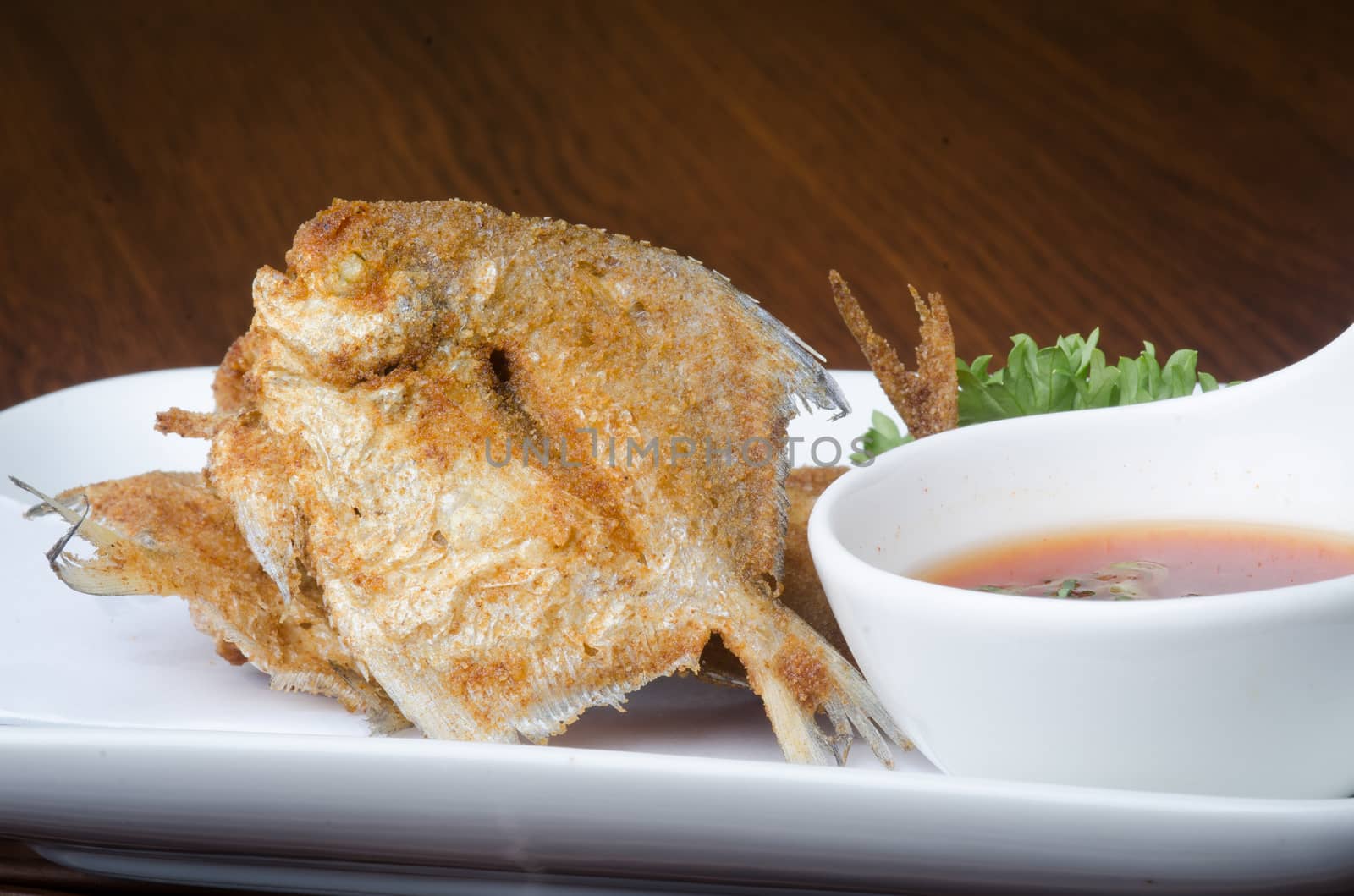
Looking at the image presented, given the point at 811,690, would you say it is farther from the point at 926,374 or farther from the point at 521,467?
the point at 926,374

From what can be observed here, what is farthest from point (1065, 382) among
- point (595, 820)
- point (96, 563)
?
point (96, 563)

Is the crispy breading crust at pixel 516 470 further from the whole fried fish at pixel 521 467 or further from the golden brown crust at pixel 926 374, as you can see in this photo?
the golden brown crust at pixel 926 374

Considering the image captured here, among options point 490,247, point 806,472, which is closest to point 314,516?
point 490,247

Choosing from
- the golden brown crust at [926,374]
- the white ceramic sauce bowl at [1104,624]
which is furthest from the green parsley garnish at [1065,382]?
the white ceramic sauce bowl at [1104,624]

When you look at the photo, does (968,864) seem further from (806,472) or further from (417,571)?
(806,472)

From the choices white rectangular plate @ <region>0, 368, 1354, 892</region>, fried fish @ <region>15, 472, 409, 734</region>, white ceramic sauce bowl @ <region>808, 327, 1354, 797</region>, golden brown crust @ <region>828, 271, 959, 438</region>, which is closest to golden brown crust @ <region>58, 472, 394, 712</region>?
fried fish @ <region>15, 472, 409, 734</region>
